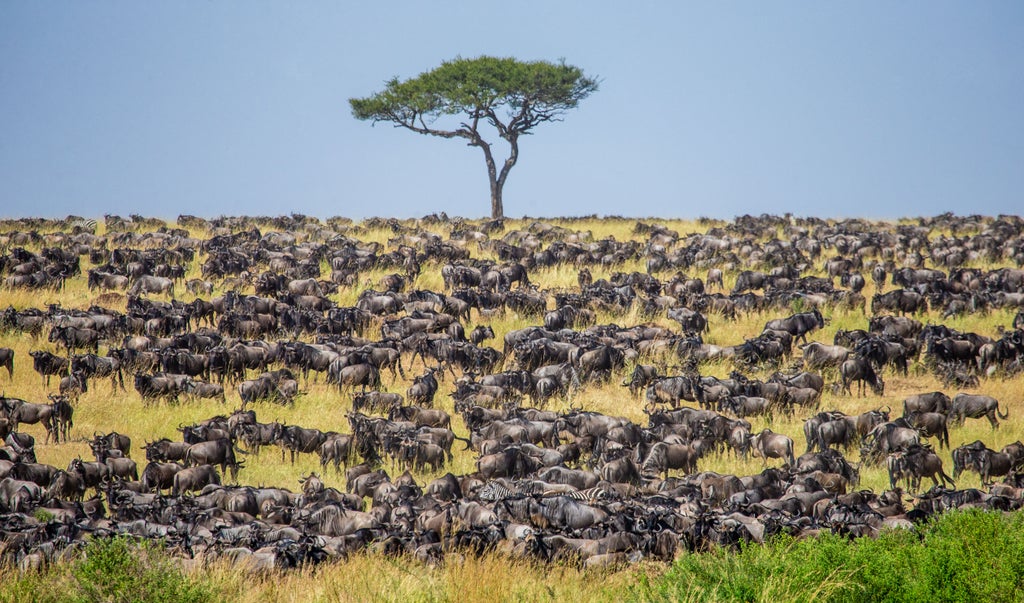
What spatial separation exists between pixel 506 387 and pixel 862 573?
42.6 feet

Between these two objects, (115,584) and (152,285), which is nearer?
(115,584)

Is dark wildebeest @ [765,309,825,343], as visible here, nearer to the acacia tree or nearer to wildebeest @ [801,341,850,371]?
wildebeest @ [801,341,850,371]

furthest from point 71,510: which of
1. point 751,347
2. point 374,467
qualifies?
point 751,347

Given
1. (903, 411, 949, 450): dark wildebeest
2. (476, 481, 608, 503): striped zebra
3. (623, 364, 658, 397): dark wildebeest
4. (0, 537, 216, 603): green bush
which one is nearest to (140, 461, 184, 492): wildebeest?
(476, 481, 608, 503): striped zebra

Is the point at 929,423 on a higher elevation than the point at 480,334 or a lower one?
lower

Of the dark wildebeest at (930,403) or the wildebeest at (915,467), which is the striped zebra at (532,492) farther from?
the dark wildebeest at (930,403)

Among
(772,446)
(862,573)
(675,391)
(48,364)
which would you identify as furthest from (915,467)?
(48,364)

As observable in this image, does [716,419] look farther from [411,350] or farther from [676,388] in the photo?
[411,350]

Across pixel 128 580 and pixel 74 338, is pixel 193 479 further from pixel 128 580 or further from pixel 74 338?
pixel 74 338

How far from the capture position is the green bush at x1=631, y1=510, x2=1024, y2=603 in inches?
400

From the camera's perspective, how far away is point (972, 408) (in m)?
21.1

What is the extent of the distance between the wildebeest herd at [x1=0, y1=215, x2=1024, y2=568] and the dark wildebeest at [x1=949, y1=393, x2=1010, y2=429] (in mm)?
45

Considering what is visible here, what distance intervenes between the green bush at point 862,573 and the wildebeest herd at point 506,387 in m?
2.07

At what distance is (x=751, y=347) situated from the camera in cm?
2595
